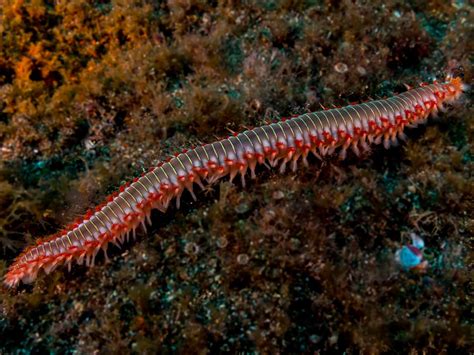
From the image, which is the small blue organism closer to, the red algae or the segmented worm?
the red algae

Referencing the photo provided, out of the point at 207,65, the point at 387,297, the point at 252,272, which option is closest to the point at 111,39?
the point at 207,65

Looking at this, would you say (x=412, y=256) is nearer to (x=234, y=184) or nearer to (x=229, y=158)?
(x=234, y=184)

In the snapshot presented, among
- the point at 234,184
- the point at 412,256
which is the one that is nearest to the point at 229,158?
the point at 234,184

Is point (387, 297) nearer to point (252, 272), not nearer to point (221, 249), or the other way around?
point (252, 272)

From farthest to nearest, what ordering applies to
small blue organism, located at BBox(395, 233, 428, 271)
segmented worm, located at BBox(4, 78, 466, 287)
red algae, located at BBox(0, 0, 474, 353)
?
small blue organism, located at BBox(395, 233, 428, 271) < segmented worm, located at BBox(4, 78, 466, 287) < red algae, located at BBox(0, 0, 474, 353)

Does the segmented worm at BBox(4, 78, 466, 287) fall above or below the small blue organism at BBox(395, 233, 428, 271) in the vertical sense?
above

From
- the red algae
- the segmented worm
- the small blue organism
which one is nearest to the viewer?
the red algae

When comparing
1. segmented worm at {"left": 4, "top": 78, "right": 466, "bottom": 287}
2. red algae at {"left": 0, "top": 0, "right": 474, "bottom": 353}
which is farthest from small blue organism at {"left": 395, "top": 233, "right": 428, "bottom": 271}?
segmented worm at {"left": 4, "top": 78, "right": 466, "bottom": 287}

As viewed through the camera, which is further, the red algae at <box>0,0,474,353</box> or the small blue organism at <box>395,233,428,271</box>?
the small blue organism at <box>395,233,428,271</box>
